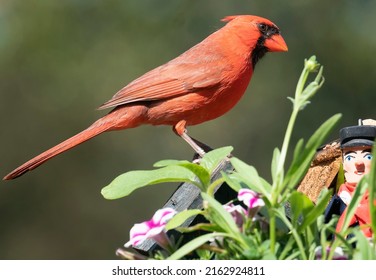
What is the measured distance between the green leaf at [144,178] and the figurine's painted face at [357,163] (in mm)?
500

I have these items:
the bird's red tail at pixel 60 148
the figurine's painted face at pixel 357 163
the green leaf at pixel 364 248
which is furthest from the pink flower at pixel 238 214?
the bird's red tail at pixel 60 148

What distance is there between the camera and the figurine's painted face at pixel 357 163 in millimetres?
1738

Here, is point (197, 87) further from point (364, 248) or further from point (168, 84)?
point (364, 248)

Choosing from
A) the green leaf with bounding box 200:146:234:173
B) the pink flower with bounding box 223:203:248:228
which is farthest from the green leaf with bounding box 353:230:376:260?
the green leaf with bounding box 200:146:234:173

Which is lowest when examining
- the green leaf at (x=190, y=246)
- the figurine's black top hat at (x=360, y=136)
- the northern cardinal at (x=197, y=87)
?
the green leaf at (x=190, y=246)

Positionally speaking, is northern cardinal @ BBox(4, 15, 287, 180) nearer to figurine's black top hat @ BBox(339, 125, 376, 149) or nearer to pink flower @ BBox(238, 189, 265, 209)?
figurine's black top hat @ BBox(339, 125, 376, 149)

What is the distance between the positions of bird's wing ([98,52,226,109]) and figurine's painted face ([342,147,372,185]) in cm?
106

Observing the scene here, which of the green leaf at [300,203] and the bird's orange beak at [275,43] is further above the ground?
the bird's orange beak at [275,43]

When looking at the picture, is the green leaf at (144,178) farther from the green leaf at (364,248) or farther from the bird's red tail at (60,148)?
the bird's red tail at (60,148)

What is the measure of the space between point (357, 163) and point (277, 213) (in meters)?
0.59

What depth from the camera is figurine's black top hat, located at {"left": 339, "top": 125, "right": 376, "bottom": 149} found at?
68.2 inches

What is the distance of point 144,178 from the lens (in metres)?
1.35

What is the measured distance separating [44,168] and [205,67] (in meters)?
4.11

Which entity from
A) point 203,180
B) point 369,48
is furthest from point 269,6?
point 203,180
